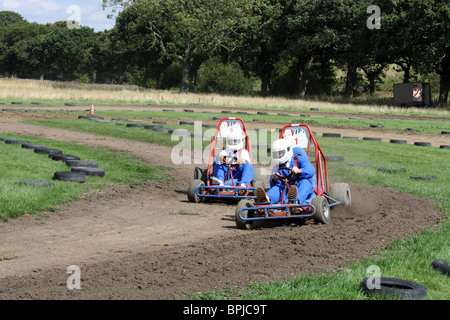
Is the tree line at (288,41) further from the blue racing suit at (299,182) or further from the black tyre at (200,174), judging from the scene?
the blue racing suit at (299,182)

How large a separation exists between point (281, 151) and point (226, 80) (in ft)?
167

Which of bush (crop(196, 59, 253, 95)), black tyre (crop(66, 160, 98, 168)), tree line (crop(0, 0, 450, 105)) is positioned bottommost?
black tyre (crop(66, 160, 98, 168))

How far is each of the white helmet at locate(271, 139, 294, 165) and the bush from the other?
50443 mm

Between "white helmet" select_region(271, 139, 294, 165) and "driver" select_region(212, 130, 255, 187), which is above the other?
"white helmet" select_region(271, 139, 294, 165)

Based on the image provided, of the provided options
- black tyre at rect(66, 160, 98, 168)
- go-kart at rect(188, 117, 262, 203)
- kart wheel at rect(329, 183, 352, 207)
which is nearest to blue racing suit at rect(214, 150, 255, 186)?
go-kart at rect(188, 117, 262, 203)

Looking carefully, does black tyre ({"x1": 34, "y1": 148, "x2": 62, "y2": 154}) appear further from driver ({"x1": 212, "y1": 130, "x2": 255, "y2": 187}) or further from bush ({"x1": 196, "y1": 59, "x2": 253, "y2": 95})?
bush ({"x1": 196, "y1": 59, "x2": 253, "y2": 95})

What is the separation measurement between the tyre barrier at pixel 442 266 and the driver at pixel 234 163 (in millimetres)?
5124

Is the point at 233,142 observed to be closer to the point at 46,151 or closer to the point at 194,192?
the point at 194,192

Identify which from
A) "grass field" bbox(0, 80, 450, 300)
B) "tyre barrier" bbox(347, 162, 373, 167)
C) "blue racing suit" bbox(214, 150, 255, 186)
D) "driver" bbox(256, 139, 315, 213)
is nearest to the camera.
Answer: "grass field" bbox(0, 80, 450, 300)

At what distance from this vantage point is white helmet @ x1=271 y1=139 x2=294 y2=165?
8.91 metres

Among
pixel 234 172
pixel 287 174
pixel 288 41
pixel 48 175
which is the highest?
pixel 288 41

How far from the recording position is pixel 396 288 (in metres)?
5.24

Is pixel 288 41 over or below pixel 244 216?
over

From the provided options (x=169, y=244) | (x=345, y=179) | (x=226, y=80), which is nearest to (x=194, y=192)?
(x=169, y=244)
